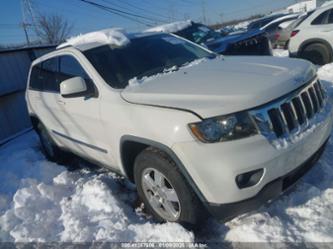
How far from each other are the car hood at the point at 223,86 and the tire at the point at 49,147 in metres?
2.46

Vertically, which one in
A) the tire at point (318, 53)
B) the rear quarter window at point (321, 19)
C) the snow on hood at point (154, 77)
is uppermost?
the snow on hood at point (154, 77)

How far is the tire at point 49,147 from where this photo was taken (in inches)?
198

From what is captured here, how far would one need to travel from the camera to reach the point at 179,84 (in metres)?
2.89

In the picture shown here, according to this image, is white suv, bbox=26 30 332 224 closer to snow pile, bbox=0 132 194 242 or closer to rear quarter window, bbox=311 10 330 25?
snow pile, bbox=0 132 194 242

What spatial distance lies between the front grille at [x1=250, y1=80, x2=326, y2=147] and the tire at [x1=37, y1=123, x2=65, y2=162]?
3545mm

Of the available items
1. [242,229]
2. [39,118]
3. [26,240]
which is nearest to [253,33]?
[39,118]

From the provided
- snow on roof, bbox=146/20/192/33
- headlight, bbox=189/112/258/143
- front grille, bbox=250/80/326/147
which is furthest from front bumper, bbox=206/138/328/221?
snow on roof, bbox=146/20/192/33

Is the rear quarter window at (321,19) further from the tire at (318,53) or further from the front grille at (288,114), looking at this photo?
the front grille at (288,114)

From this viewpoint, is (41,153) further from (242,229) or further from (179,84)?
(242,229)

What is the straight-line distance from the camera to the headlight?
7.73 ft

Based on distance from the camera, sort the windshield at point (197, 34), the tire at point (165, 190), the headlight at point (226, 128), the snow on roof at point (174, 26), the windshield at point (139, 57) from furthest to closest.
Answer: the windshield at point (197, 34), the snow on roof at point (174, 26), the windshield at point (139, 57), the tire at point (165, 190), the headlight at point (226, 128)

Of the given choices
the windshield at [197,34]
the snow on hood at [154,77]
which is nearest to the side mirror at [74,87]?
the snow on hood at [154,77]

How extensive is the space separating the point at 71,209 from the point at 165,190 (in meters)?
1.31

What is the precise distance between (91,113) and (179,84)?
1038 mm
